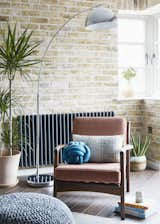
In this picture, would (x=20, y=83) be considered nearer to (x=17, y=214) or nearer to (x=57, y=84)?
(x=57, y=84)

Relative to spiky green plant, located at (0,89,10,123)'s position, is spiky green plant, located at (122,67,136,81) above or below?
above

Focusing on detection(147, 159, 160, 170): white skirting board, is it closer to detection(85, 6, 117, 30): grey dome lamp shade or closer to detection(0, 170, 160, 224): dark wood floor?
detection(0, 170, 160, 224): dark wood floor

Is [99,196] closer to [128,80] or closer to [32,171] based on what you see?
[32,171]

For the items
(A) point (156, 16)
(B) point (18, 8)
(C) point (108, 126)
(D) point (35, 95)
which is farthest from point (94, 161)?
(A) point (156, 16)

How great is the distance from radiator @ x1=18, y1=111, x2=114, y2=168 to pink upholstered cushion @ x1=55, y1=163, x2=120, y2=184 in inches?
47.7

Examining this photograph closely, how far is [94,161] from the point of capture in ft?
11.6

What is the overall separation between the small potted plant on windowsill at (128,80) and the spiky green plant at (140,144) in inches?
24.2

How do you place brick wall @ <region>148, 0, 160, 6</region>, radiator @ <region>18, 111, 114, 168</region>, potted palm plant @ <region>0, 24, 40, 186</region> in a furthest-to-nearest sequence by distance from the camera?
brick wall @ <region>148, 0, 160, 6</region>, radiator @ <region>18, 111, 114, 168</region>, potted palm plant @ <region>0, 24, 40, 186</region>

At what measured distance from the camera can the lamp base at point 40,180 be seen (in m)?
4.01

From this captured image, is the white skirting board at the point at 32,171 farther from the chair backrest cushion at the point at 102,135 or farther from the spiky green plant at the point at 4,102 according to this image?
the chair backrest cushion at the point at 102,135

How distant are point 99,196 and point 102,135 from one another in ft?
2.08

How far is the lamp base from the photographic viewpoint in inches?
158

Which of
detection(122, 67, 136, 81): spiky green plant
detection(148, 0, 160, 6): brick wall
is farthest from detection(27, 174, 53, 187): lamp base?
detection(148, 0, 160, 6): brick wall

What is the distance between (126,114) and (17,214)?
3040mm
